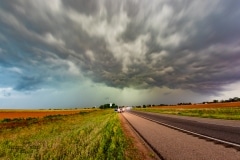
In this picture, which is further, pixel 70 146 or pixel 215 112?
pixel 215 112

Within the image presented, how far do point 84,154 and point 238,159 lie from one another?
18.4 feet

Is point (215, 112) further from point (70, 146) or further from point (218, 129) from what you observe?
point (70, 146)

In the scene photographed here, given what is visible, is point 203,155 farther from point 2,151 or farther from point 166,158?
point 2,151

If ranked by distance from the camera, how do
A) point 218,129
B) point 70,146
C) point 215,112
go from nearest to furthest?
point 70,146 → point 218,129 → point 215,112

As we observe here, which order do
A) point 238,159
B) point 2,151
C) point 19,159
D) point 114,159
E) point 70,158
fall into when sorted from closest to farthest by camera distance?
point 238,159
point 114,159
point 70,158
point 19,159
point 2,151

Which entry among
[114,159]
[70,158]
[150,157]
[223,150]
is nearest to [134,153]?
[150,157]

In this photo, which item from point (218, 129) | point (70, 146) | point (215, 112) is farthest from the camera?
point (215, 112)

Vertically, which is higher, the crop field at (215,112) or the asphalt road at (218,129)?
the crop field at (215,112)

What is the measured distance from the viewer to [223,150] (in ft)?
27.5

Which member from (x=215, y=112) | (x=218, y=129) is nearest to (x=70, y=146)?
(x=218, y=129)

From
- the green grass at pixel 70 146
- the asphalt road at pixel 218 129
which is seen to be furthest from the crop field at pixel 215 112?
the green grass at pixel 70 146

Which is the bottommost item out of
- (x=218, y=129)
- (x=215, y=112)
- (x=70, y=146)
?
(x=70, y=146)

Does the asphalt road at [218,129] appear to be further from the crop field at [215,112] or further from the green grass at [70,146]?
the crop field at [215,112]

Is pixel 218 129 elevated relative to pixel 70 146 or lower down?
elevated
